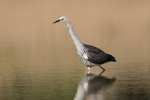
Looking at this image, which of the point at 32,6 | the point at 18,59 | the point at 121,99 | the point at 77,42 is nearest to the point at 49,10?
the point at 32,6

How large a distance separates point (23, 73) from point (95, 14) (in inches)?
790

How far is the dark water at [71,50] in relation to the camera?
→ 49.4ft

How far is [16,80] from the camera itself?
651 inches

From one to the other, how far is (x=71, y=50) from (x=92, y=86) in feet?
25.1

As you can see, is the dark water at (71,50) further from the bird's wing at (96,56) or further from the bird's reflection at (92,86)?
the bird's wing at (96,56)

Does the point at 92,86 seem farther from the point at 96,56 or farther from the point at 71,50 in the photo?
the point at 71,50

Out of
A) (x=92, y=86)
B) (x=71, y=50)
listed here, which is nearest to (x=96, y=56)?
(x=92, y=86)

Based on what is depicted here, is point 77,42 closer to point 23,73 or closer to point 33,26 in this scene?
point 23,73

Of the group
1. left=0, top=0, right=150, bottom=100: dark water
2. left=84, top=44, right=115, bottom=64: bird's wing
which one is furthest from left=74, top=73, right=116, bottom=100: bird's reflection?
left=84, top=44, right=115, bottom=64: bird's wing

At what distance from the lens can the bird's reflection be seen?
14250 mm

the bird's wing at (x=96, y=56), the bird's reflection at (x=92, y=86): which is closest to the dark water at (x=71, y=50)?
the bird's reflection at (x=92, y=86)

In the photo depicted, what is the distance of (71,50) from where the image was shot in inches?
913

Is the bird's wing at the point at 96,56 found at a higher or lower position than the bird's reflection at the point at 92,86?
higher

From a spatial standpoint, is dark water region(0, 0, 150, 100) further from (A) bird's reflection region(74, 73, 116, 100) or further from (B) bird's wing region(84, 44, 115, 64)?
(B) bird's wing region(84, 44, 115, 64)
